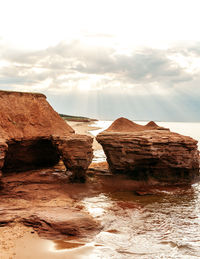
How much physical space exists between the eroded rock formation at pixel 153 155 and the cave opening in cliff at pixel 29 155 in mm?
3399

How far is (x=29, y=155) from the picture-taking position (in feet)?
53.9

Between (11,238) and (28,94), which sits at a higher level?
(28,94)

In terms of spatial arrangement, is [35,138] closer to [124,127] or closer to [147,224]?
[124,127]

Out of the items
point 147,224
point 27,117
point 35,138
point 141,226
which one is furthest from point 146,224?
point 27,117

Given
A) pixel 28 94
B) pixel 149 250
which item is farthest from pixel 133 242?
pixel 28 94

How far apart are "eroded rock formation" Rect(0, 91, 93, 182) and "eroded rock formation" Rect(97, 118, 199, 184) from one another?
6.43ft

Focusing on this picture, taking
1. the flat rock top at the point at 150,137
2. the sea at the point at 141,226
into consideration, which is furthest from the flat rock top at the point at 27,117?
the sea at the point at 141,226

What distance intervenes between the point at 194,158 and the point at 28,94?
38.0ft

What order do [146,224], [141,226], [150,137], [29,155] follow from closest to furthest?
[141,226] < [146,224] < [150,137] < [29,155]

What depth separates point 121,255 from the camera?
26.1 ft

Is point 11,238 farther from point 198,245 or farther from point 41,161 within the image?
point 41,161

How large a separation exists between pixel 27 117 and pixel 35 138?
1530mm

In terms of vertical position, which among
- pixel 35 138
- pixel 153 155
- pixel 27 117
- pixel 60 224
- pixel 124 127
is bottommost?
pixel 60 224

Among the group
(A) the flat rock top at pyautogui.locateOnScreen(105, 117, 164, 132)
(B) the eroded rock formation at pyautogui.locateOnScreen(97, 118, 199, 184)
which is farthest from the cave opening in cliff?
(A) the flat rock top at pyautogui.locateOnScreen(105, 117, 164, 132)
